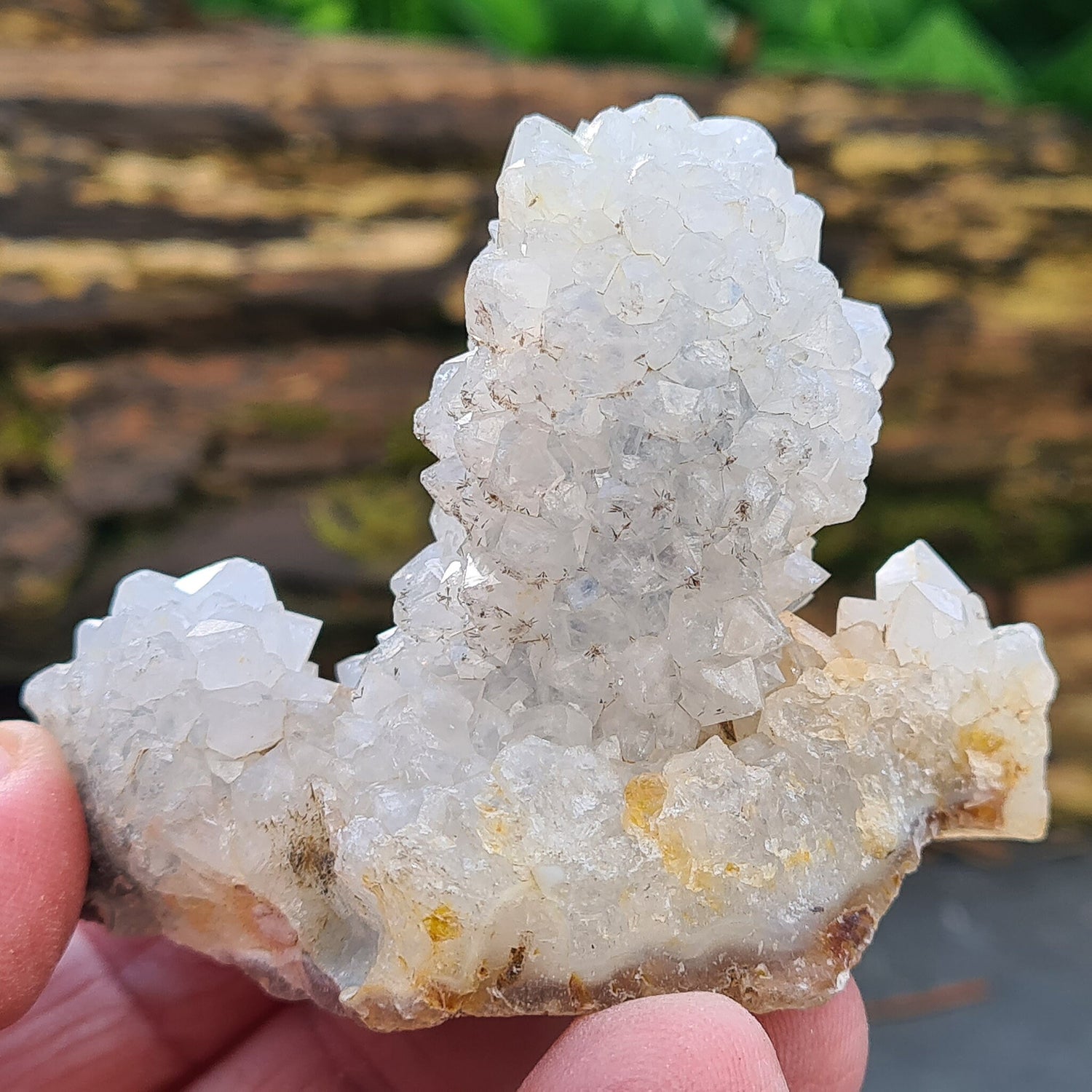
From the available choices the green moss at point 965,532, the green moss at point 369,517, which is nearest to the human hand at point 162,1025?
the green moss at point 369,517

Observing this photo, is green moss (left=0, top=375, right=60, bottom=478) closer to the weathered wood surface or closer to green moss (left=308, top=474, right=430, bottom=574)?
the weathered wood surface

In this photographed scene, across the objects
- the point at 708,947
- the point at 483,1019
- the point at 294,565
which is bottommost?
the point at 294,565

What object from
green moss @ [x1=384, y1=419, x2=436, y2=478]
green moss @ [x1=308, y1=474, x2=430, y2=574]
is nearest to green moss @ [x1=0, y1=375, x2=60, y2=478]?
green moss @ [x1=308, y1=474, x2=430, y2=574]

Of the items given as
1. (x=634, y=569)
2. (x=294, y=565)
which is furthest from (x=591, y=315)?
(x=294, y=565)

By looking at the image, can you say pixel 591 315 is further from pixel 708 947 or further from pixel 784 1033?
pixel 784 1033

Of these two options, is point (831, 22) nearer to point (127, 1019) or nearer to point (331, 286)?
point (331, 286)

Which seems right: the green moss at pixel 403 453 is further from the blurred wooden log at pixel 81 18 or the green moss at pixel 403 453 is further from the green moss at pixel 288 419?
the blurred wooden log at pixel 81 18

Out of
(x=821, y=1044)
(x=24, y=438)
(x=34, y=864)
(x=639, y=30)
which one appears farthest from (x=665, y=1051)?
(x=639, y=30)
